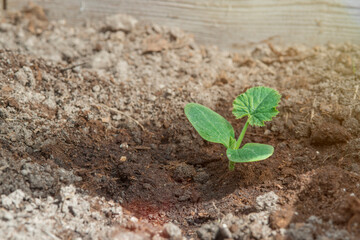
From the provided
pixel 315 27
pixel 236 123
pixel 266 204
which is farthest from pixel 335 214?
pixel 315 27

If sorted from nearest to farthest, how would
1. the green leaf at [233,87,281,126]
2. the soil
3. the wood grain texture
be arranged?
the soil, the green leaf at [233,87,281,126], the wood grain texture

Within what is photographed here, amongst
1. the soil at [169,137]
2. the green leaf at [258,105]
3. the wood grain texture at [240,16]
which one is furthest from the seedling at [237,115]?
the wood grain texture at [240,16]

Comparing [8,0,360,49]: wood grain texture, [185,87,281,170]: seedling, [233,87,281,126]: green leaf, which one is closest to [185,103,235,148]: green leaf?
[185,87,281,170]: seedling

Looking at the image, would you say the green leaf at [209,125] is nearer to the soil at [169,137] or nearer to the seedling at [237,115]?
the seedling at [237,115]

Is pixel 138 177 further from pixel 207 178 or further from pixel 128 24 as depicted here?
pixel 128 24

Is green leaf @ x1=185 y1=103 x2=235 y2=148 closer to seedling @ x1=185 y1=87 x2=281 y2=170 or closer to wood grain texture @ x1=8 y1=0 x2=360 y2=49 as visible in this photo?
seedling @ x1=185 y1=87 x2=281 y2=170

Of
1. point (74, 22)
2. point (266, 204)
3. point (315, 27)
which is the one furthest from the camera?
point (74, 22)
